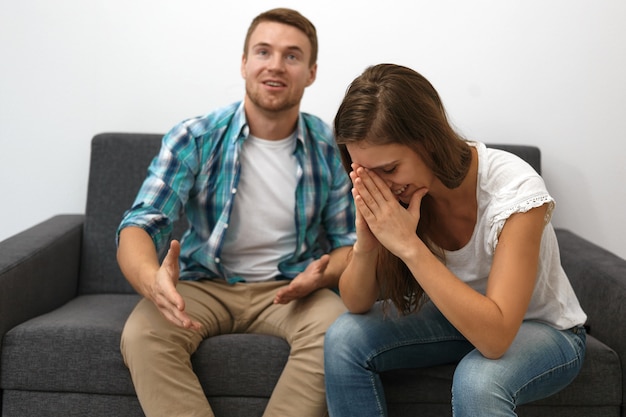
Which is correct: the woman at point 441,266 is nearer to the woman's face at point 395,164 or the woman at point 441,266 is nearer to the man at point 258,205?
the woman's face at point 395,164

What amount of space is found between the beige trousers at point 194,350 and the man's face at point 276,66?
56 centimetres

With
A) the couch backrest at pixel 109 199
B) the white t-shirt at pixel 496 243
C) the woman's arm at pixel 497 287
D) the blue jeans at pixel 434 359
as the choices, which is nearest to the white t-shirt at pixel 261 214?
the couch backrest at pixel 109 199

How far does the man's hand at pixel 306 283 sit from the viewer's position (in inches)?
79.7

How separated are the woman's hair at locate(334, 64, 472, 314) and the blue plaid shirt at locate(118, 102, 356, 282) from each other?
63cm

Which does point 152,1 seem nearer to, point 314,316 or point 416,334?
point 314,316

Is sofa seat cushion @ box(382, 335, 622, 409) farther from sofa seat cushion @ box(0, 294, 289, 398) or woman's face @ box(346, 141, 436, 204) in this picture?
woman's face @ box(346, 141, 436, 204)

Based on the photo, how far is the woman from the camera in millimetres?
1552

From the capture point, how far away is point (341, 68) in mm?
2701

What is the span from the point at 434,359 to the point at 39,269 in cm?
111

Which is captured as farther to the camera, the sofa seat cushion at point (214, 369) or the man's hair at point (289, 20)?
the man's hair at point (289, 20)

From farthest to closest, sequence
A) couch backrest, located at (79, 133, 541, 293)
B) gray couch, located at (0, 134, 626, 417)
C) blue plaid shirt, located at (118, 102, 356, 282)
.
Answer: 1. couch backrest, located at (79, 133, 541, 293)
2. blue plaid shirt, located at (118, 102, 356, 282)
3. gray couch, located at (0, 134, 626, 417)

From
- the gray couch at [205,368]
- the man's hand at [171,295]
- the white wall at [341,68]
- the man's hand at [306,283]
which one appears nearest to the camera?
the man's hand at [171,295]

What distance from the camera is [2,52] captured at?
107 inches

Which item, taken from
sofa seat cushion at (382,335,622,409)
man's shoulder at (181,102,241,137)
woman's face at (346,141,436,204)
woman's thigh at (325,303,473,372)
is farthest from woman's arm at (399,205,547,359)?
man's shoulder at (181,102,241,137)
